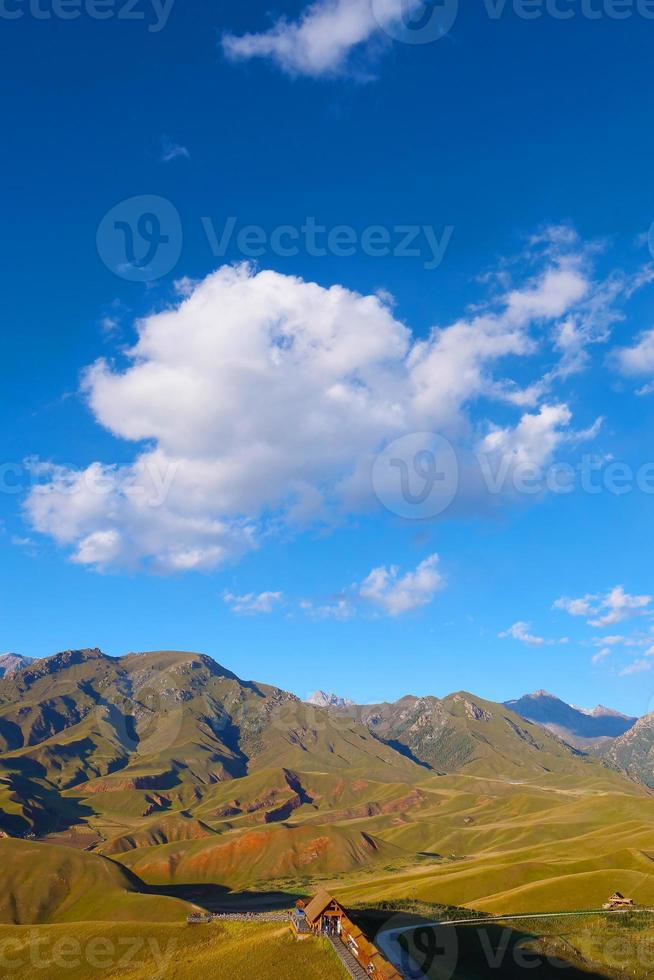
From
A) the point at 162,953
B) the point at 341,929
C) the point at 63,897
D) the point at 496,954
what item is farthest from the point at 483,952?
the point at 63,897

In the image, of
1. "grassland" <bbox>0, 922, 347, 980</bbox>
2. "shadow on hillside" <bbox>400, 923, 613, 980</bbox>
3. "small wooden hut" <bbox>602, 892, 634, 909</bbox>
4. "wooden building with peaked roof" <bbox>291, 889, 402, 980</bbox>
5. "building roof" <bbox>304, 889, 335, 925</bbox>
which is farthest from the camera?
"small wooden hut" <bbox>602, 892, 634, 909</bbox>

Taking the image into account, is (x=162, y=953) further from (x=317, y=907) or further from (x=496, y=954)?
(x=496, y=954)

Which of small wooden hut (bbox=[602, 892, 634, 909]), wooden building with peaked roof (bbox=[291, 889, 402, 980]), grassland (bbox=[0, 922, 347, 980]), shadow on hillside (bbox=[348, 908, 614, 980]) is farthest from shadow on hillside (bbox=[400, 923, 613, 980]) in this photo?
small wooden hut (bbox=[602, 892, 634, 909])

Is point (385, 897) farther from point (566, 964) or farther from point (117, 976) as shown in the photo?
point (117, 976)

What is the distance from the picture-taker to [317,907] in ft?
224

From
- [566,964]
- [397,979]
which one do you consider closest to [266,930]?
[397,979]

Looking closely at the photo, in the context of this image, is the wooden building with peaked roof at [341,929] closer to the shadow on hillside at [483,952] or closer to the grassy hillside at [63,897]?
the shadow on hillside at [483,952]

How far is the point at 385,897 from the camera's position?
531ft

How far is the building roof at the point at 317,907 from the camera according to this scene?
67.1 metres

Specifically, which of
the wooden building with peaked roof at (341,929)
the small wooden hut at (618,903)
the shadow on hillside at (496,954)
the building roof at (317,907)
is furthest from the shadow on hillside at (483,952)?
the small wooden hut at (618,903)

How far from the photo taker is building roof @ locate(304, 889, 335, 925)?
220 feet

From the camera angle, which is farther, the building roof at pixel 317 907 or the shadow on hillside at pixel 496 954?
the shadow on hillside at pixel 496 954

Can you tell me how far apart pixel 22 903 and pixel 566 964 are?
166813 mm

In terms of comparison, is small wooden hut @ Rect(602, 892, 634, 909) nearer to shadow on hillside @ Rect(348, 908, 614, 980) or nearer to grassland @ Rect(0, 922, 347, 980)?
shadow on hillside @ Rect(348, 908, 614, 980)
